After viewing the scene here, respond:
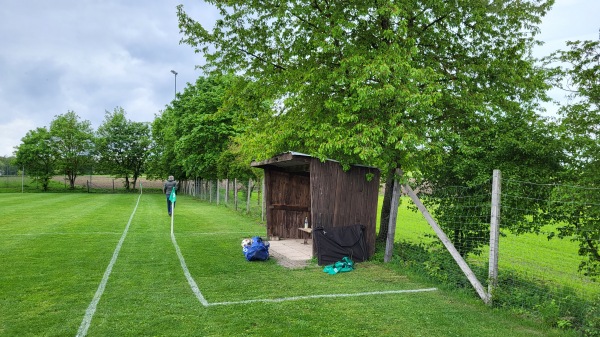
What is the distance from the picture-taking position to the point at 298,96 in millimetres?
9523

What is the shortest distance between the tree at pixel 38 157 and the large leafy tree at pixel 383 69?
4235 cm

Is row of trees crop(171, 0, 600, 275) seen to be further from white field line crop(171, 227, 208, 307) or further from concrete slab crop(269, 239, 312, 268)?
white field line crop(171, 227, 208, 307)

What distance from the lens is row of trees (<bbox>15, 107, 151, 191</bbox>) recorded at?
4509 centimetres

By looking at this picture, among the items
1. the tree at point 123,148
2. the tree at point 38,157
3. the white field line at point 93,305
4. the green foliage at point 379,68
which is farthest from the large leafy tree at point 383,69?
the tree at point 123,148

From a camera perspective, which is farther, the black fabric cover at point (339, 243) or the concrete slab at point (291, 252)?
the concrete slab at point (291, 252)

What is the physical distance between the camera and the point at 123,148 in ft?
176

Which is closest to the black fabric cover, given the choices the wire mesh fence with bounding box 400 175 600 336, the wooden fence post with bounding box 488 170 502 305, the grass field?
the grass field

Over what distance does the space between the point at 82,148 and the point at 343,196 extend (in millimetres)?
47890

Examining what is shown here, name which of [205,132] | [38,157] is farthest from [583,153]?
[38,157]

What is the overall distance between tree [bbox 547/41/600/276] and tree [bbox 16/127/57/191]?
4913 centimetres

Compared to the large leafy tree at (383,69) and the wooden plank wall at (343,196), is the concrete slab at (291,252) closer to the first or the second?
the wooden plank wall at (343,196)

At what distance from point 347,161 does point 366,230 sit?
1.62m

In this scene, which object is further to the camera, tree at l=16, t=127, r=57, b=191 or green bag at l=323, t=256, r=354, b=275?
tree at l=16, t=127, r=57, b=191

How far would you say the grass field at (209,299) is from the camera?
481cm
